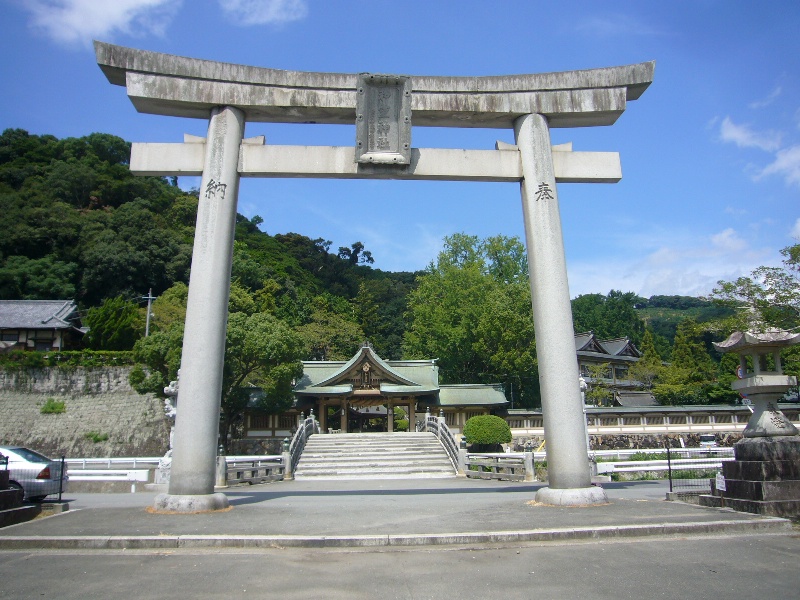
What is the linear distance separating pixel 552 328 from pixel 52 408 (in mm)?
35228

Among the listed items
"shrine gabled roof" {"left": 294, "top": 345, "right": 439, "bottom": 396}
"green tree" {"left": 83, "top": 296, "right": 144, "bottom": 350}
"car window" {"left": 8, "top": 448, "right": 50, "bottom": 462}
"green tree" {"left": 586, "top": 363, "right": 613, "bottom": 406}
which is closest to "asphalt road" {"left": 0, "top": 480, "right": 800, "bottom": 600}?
"car window" {"left": 8, "top": 448, "right": 50, "bottom": 462}

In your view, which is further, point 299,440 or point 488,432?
point 488,432

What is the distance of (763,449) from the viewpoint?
7652 millimetres

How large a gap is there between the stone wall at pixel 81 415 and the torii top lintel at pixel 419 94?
94.7ft

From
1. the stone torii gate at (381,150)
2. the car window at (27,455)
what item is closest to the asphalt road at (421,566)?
the stone torii gate at (381,150)

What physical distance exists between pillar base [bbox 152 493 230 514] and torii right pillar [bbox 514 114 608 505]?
5.06 m

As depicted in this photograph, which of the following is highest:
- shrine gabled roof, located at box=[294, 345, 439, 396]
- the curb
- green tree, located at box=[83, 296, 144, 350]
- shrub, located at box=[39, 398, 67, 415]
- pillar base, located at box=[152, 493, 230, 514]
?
green tree, located at box=[83, 296, 144, 350]

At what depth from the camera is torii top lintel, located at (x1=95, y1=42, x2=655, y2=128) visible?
9.84 metres

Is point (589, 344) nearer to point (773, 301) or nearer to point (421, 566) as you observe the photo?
point (773, 301)

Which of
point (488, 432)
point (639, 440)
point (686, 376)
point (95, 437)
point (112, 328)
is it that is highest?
point (112, 328)

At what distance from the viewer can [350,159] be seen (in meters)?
10.1

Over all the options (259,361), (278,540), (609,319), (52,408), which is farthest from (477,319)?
(609,319)

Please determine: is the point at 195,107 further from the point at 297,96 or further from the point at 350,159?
the point at 350,159

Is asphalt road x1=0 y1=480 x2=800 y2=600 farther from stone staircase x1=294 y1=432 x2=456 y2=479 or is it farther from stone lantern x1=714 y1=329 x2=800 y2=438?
stone staircase x1=294 y1=432 x2=456 y2=479
